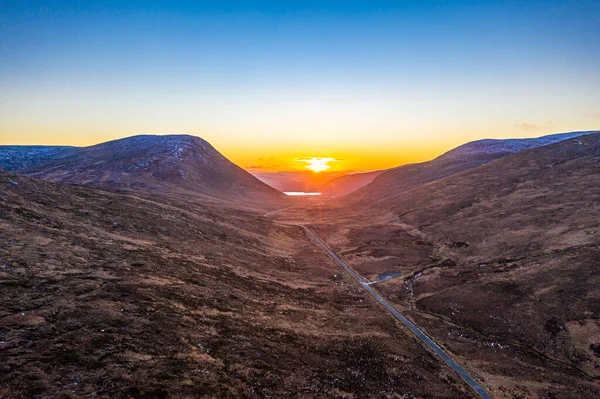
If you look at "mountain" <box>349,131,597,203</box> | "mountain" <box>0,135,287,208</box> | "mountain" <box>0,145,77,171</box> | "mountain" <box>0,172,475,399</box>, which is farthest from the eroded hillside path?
"mountain" <box>0,145,77,171</box>

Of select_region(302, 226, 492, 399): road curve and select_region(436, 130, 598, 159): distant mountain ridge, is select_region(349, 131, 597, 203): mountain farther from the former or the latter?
select_region(302, 226, 492, 399): road curve

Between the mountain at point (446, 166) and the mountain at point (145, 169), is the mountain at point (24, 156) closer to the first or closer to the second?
the mountain at point (145, 169)

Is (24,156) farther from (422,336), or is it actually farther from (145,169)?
(422,336)

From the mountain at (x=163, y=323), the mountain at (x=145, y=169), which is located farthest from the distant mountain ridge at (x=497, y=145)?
the mountain at (x=163, y=323)

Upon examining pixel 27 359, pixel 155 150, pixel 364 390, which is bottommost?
pixel 364 390

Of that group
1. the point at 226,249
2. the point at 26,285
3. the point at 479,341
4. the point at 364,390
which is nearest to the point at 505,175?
the point at 479,341

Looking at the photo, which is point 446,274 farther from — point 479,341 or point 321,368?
point 321,368
